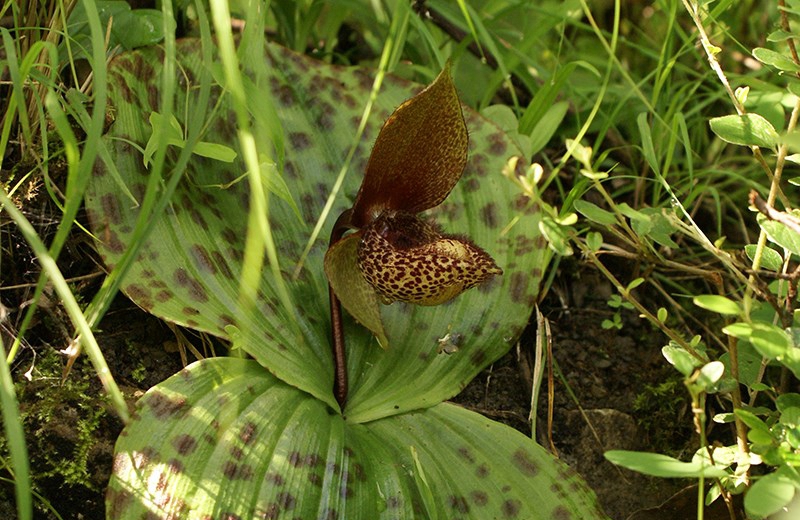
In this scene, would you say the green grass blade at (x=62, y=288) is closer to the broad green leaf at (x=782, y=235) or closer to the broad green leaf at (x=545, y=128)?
the broad green leaf at (x=782, y=235)

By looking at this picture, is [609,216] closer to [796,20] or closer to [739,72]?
[796,20]

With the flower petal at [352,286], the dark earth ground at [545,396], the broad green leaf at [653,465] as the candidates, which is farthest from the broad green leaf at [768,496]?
the flower petal at [352,286]

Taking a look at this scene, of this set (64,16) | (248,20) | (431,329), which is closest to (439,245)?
(431,329)

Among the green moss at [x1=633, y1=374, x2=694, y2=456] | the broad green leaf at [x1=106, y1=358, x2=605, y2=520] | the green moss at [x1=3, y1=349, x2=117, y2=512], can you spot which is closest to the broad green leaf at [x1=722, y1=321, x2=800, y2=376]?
the broad green leaf at [x1=106, y1=358, x2=605, y2=520]

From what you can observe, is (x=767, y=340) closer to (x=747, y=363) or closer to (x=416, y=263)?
(x=747, y=363)

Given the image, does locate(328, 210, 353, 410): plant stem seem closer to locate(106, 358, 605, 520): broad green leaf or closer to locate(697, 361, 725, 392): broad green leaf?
locate(106, 358, 605, 520): broad green leaf

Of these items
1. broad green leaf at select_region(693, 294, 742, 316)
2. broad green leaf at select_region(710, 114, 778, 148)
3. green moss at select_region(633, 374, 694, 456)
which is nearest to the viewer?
broad green leaf at select_region(693, 294, 742, 316)

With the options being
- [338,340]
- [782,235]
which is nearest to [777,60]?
[782,235]
